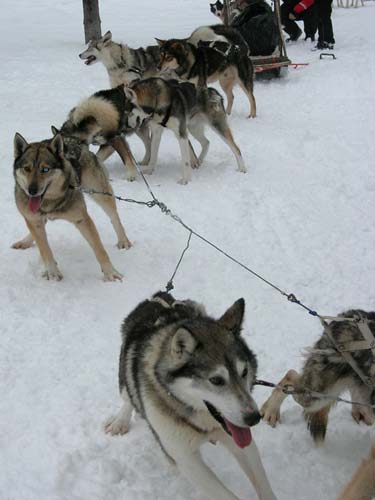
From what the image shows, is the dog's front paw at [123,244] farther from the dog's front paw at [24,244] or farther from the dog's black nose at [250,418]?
the dog's black nose at [250,418]

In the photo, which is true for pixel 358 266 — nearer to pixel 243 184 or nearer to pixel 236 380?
pixel 243 184

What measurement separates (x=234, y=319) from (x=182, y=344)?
261mm

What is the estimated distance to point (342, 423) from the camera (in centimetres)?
248

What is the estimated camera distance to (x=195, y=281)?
12.1ft

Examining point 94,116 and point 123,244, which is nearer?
point 123,244

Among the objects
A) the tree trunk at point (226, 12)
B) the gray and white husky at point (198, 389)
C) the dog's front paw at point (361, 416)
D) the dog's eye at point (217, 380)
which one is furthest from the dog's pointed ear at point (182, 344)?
the tree trunk at point (226, 12)

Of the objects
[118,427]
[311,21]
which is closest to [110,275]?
[118,427]

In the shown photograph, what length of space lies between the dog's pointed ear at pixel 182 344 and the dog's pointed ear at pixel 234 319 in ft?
0.64

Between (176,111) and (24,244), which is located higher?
(176,111)

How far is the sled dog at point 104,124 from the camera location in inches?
177

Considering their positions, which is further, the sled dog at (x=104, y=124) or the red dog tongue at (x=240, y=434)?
the sled dog at (x=104, y=124)

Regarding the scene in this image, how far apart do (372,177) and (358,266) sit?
1724 mm

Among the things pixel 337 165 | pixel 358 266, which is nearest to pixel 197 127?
pixel 337 165

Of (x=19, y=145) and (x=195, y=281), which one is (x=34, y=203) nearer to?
(x=19, y=145)
